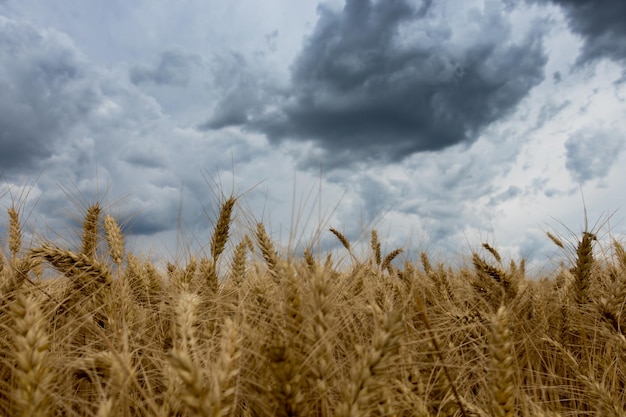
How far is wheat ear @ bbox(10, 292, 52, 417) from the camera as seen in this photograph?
1.48 meters

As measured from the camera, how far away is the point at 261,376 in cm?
175

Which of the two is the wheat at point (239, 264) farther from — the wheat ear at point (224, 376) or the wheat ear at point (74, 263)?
the wheat ear at point (224, 376)

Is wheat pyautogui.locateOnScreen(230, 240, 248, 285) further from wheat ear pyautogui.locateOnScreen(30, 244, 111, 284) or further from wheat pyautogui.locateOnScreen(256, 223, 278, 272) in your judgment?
wheat ear pyautogui.locateOnScreen(30, 244, 111, 284)

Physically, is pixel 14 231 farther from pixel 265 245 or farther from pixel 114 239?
pixel 265 245

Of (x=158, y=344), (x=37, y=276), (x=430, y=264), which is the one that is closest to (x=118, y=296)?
(x=158, y=344)

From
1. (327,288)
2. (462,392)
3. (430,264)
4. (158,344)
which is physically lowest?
(462,392)

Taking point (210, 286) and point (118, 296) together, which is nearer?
point (118, 296)

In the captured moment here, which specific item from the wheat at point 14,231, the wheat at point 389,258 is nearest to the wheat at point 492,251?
the wheat at point 389,258

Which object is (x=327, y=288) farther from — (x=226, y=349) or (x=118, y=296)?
(x=118, y=296)

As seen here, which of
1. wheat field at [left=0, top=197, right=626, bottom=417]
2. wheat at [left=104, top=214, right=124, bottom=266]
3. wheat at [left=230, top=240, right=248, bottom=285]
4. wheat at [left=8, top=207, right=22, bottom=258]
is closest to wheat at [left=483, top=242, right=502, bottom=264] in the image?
wheat field at [left=0, top=197, right=626, bottom=417]

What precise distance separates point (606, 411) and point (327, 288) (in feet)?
5.08

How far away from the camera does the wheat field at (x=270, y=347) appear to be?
1.55 m

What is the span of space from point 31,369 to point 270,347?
736mm

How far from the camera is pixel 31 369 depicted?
153 cm
